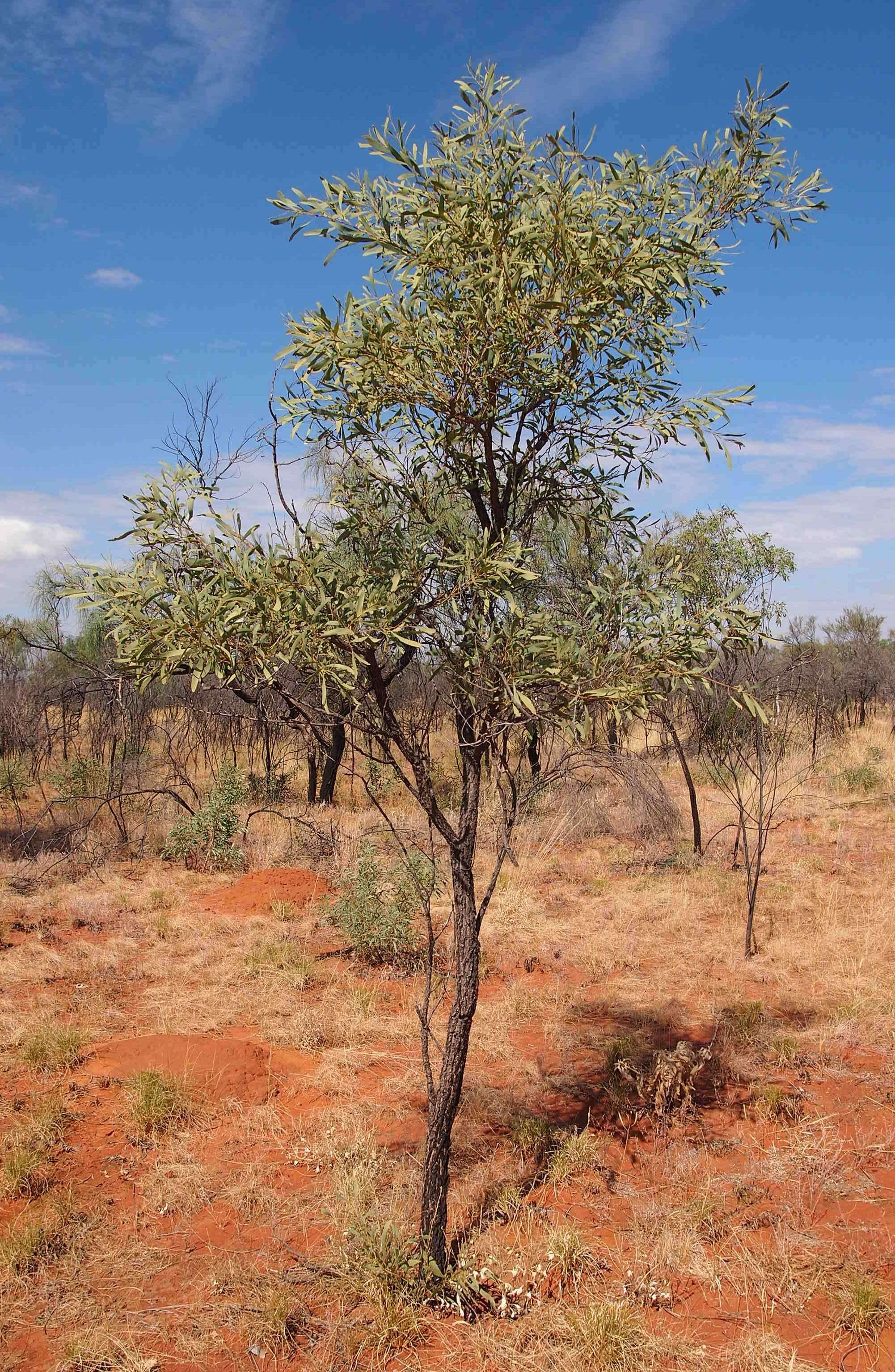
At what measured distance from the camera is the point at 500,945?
9.29m

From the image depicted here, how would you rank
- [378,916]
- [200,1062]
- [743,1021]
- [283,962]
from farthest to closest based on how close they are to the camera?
1. [378,916]
2. [283,962]
3. [743,1021]
4. [200,1062]

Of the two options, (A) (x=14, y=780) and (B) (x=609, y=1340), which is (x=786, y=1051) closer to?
(B) (x=609, y=1340)

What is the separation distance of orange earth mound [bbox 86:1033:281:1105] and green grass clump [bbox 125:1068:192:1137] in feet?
0.51

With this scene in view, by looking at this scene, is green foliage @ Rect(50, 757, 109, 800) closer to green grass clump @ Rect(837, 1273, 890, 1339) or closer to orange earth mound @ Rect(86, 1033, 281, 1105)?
orange earth mound @ Rect(86, 1033, 281, 1105)

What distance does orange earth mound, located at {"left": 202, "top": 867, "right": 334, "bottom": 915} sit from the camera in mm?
10250

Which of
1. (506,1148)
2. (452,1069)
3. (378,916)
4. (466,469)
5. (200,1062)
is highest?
(466,469)

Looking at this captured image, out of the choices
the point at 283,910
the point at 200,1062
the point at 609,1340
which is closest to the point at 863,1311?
the point at 609,1340

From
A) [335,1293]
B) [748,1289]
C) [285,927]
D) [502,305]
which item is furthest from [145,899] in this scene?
[502,305]

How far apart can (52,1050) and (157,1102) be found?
1275mm

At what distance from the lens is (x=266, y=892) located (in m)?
10.6

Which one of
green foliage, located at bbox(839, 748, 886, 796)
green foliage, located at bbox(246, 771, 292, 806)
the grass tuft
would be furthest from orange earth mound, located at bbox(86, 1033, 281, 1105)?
green foliage, located at bbox(839, 748, 886, 796)

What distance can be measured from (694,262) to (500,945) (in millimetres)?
7260

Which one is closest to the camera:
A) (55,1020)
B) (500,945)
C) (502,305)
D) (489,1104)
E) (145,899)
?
(502,305)

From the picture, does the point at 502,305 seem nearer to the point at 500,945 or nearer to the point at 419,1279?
the point at 419,1279
